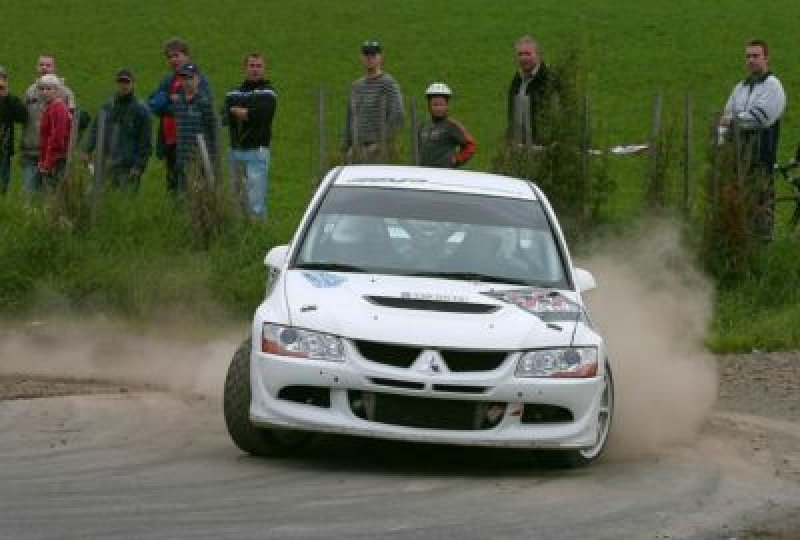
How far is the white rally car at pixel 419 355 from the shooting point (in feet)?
37.6

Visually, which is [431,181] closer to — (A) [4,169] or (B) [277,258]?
(B) [277,258]

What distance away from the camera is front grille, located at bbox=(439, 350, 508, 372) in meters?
11.5

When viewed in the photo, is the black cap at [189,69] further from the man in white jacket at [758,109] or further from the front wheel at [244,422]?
the front wheel at [244,422]

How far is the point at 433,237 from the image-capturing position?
1299 cm

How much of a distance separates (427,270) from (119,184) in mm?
10059

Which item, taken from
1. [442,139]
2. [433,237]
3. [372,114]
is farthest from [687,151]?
[433,237]

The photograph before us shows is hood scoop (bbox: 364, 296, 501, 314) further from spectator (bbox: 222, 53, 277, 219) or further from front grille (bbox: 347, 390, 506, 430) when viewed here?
spectator (bbox: 222, 53, 277, 219)

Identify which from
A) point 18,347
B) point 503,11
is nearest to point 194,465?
point 18,347

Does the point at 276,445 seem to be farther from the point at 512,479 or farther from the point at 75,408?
the point at 75,408

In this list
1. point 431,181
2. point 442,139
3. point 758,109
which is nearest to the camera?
point 431,181

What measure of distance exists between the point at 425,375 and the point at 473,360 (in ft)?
0.90

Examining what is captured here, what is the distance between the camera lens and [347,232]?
42.8ft

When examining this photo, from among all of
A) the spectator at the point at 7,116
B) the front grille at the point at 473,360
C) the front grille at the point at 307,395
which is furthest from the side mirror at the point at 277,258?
the spectator at the point at 7,116

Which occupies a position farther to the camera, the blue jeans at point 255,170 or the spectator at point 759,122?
the blue jeans at point 255,170
